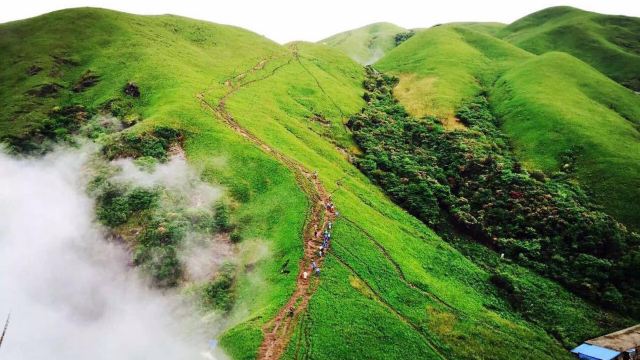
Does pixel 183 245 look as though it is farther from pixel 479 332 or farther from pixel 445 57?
pixel 445 57

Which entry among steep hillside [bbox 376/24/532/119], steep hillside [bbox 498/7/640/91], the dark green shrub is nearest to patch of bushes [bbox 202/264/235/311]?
the dark green shrub

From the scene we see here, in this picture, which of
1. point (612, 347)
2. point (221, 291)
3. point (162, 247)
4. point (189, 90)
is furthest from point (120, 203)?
point (612, 347)

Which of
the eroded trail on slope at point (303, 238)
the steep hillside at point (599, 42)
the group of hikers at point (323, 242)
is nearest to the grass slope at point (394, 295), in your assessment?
the group of hikers at point (323, 242)

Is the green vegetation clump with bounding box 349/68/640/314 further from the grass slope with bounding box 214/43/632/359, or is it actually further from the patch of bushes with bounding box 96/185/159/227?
the patch of bushes with bounding box 96/185/159/227

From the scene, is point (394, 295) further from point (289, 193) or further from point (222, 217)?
point (222, 217)

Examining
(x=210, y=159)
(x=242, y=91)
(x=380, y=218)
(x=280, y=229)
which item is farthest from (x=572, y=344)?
(x=242, y=91)

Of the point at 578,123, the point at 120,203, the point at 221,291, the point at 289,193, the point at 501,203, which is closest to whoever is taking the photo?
the point at 221,291
